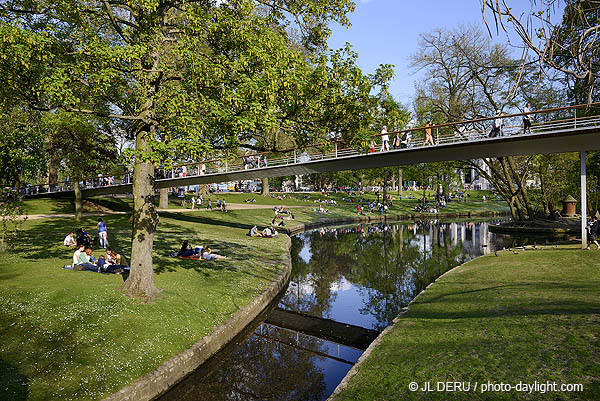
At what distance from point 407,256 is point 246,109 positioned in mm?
17450

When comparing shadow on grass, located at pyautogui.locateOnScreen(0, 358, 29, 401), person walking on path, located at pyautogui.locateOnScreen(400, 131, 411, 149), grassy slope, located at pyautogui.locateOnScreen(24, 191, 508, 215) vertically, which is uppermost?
person walking on path, located at pyautogui.locateOnScreen(400, 131, 411, 149)

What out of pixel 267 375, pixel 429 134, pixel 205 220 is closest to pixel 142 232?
pixel 267 375

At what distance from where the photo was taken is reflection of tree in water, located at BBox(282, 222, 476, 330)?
14647mm

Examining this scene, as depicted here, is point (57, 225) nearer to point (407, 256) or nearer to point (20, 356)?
point (20, 356)

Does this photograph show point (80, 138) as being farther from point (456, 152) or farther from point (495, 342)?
point (495, 342)

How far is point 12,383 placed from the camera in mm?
6750

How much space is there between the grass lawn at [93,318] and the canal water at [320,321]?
3.86ft

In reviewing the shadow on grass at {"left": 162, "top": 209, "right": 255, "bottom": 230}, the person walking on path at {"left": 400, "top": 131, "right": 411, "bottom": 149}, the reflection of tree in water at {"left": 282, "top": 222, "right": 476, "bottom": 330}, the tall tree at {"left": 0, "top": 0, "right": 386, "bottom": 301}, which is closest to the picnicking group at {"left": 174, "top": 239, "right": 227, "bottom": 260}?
the reflection of tree in water at {"left": 282, "top": 222, "right": 476, "bottom": 330}

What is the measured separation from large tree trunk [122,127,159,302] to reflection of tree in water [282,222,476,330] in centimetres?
588

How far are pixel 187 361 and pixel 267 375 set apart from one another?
211 centimetres

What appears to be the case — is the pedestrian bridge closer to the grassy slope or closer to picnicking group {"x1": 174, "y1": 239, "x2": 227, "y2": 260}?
picnicking group {"x1": 174, "y1": 239, "x2": 227, "y2": 260}

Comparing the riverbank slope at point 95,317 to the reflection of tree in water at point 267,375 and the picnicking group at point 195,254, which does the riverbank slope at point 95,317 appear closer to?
the picnicking group at point 195,254

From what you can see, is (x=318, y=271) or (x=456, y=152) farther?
(x=456, y=152)

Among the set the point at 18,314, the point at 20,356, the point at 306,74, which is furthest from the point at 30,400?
the point at 306,74
